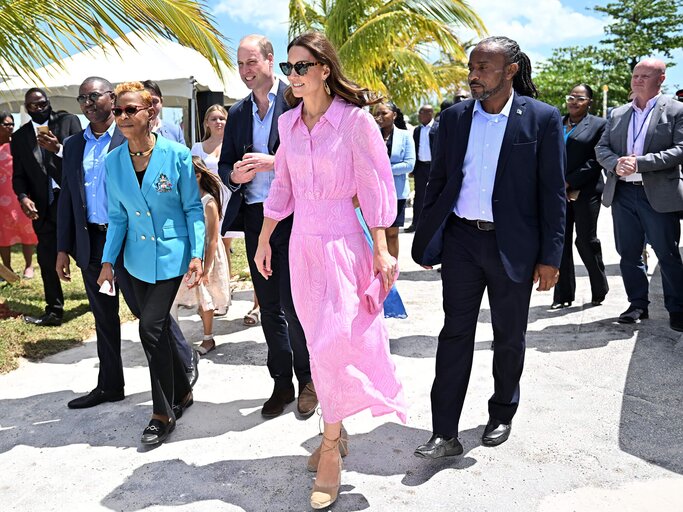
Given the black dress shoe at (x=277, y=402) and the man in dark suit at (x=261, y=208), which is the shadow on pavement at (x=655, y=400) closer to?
the man in dark suit at (x=261, y=208)

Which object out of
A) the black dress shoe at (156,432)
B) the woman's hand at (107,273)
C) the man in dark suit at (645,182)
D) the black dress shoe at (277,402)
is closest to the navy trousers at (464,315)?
the black dress shoe at (277,402)

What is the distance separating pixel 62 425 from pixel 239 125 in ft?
7.40

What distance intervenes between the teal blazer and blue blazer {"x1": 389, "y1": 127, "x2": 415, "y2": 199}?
12.2 feet

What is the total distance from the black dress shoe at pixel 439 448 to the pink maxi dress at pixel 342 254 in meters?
0.37

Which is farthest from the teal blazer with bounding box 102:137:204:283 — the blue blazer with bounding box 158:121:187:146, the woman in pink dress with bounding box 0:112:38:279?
the woman in pink dress with bounding box 0:112:38:279

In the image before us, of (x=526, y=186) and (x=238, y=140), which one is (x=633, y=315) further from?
(x=238, y=140)

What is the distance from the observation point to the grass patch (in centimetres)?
591

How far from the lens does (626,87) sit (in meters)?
49.9

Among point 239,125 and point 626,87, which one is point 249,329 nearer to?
point 239,125

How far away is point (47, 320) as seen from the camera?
678cm

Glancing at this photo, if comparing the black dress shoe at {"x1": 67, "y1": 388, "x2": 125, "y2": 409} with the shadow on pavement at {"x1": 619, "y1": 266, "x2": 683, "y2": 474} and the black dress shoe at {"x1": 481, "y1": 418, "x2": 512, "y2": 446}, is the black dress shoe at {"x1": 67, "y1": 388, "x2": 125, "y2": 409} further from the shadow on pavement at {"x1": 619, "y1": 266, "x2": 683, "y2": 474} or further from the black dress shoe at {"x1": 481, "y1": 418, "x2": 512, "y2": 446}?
the shadow on pavement at {"x1": 619, "y1": 266, "x2": 683, "y2": 474}

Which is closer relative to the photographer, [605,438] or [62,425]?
[605,438]

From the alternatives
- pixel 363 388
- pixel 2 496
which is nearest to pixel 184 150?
pixel 363 388

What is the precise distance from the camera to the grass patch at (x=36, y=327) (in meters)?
5.91
